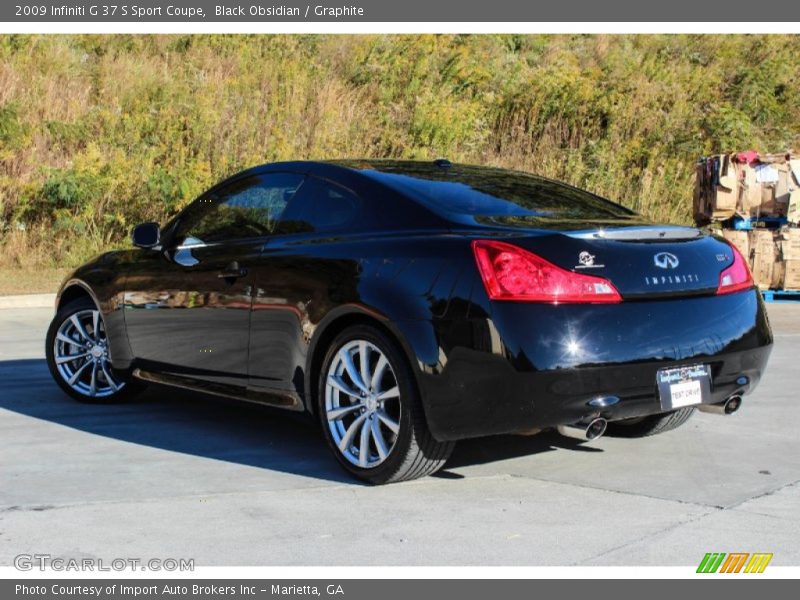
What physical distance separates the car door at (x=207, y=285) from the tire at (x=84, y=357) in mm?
656

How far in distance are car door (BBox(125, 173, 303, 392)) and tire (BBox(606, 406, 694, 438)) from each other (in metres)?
2.14

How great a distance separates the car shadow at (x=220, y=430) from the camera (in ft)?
21.5

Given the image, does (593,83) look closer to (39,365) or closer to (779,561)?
(39,365)

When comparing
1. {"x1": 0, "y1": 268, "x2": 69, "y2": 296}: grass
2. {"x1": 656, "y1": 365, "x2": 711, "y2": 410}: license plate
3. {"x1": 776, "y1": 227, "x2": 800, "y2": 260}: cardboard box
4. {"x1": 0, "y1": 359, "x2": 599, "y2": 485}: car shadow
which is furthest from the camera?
{"x1": 0, "y1": 268, "x2": 69, "y2": 296}: grass

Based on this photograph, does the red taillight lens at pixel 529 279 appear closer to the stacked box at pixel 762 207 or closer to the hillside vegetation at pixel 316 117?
the stacked box at pixel 762 207

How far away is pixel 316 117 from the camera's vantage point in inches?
849

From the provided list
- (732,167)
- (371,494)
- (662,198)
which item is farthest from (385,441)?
(662,198)

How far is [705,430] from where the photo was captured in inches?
289

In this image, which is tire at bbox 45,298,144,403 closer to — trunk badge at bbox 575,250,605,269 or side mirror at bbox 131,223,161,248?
side mirror at bbox 131,223,161,248

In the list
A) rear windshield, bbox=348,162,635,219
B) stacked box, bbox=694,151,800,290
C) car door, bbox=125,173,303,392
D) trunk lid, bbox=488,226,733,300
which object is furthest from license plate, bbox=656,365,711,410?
stacked box, bbox=694,151,800,290

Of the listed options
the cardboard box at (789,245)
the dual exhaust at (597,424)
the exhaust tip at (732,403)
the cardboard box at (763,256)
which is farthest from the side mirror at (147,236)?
the cardboard box at (789,245)

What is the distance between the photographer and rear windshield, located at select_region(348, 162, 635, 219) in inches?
243

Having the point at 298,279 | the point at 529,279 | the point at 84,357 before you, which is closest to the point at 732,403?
the point at 529,279

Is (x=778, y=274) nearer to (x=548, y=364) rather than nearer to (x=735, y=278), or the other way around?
(x=735, y=278)
